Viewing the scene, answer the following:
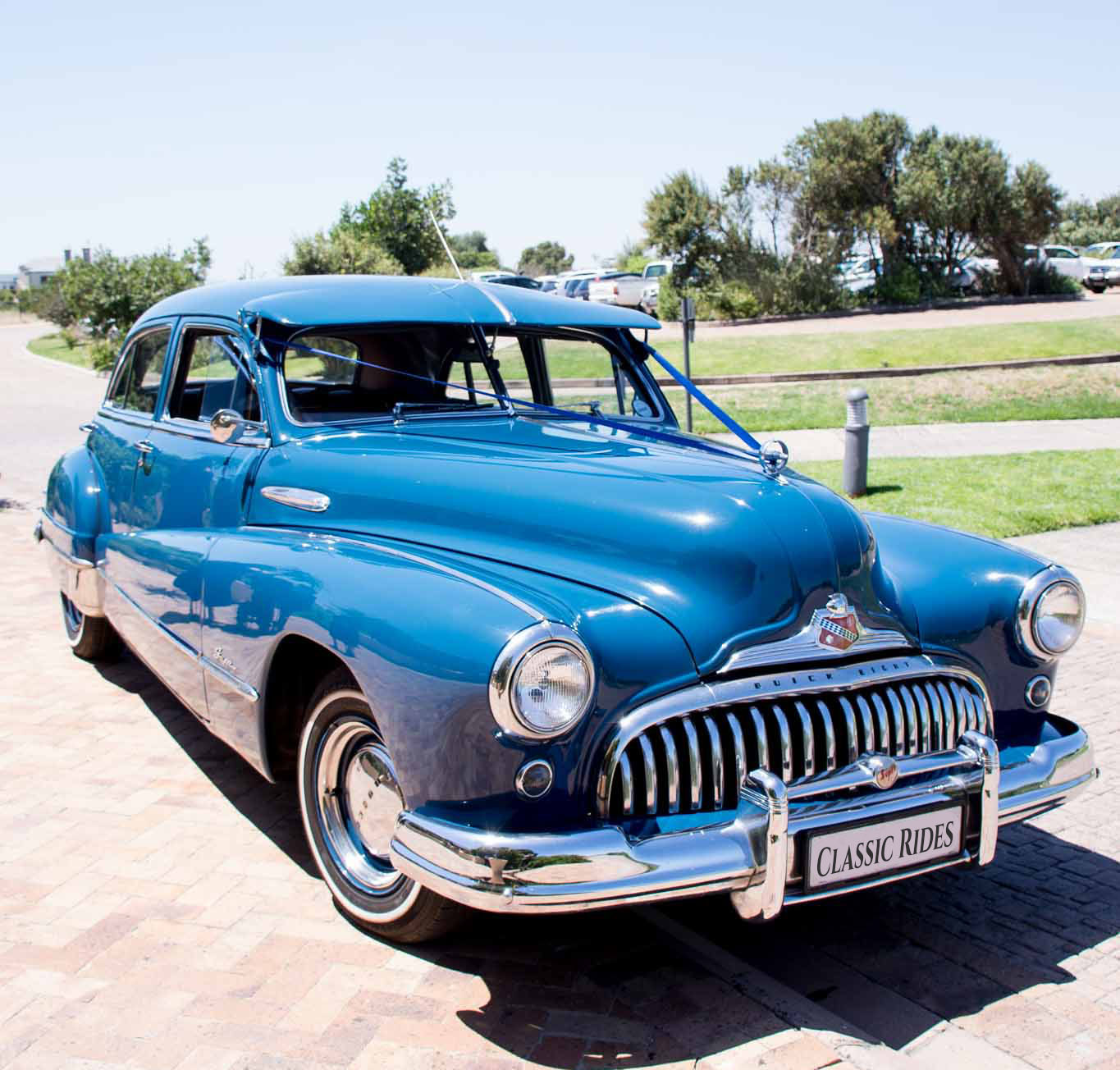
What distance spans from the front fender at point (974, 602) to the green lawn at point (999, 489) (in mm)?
4391

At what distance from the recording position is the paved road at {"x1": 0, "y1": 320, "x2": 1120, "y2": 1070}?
283cm

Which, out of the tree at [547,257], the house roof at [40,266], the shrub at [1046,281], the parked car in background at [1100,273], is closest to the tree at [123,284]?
the shrub at [1046,281]

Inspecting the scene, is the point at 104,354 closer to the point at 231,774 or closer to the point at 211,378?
the point at 211,378

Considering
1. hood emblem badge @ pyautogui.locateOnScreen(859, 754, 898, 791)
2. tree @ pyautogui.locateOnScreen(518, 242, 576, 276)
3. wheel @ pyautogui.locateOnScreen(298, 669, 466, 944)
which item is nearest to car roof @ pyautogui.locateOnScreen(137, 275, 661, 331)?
wheel @ pyautogui.locateOnScreen(298, 669, 466, 944)

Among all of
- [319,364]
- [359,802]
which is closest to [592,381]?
[319,364]

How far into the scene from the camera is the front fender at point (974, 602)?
3418 mm

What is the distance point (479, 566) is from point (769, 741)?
2.92 feet

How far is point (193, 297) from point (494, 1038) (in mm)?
3424

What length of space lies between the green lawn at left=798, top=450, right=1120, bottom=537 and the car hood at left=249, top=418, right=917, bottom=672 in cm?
497

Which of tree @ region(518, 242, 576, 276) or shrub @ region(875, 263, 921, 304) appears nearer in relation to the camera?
shrub @ region(875, 263, 921, 304)

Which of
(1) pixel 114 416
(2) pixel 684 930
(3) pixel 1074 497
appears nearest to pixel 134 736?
(1) pixel 114 416

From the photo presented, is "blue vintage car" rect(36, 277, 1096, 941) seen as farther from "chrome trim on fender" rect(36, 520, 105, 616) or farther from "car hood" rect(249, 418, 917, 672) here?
"chrome trim on fender" rect(36, 520, 105, 616)

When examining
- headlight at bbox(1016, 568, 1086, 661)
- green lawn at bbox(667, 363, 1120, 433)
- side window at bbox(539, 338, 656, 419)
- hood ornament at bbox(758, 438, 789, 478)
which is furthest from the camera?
green lawn at bbox(667, 363, 1120, 433)

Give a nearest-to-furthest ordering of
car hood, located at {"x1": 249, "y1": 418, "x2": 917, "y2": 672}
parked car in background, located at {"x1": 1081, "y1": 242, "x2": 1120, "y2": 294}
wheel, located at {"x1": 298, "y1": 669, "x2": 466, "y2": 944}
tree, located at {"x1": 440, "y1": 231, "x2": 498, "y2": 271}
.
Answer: car hood, located at {"x1": 249, "y1": 418, "x2": 917, "y2": 672} < wheel, located at {"x1": 298, "y1": 669, "x2": 466, "y2": 944} < parked car in background, located at {"x1": 1081, "y1": 242, "x2": 1120, "y2": 294} < tree, located at {"x1": 440, "y1": 231, "x2": 498, "y2": 271}
